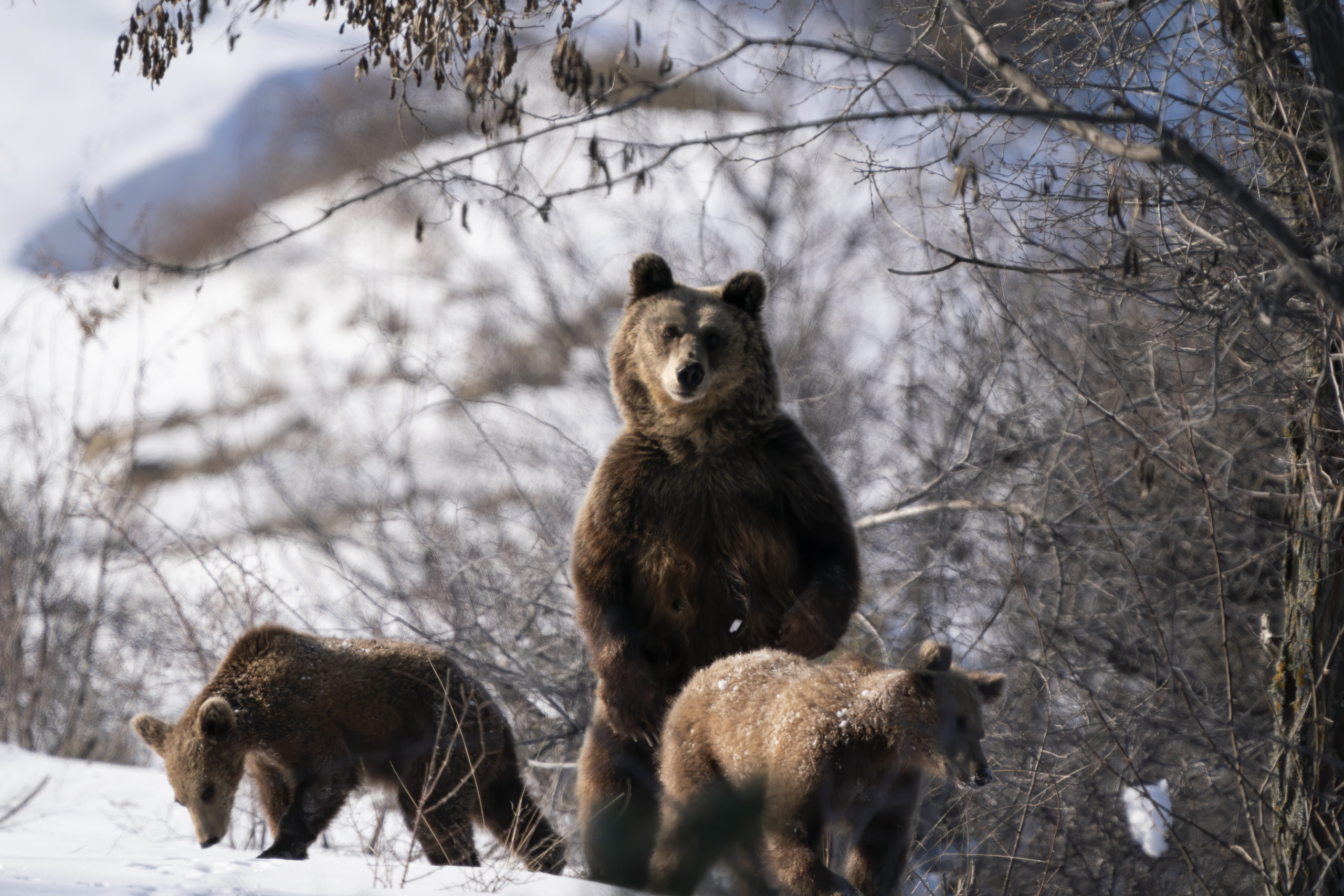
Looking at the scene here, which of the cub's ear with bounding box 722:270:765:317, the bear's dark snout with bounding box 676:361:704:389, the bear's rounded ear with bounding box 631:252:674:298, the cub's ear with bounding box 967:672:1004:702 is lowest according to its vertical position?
the cub's ear with bounding box 967:672:1004:702

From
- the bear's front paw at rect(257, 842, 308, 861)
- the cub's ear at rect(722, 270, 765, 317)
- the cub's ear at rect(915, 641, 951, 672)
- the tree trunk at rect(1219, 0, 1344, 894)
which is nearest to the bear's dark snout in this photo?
the cub's ear at rect(722, 270, 765, 317)

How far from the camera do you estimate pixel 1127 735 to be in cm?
451

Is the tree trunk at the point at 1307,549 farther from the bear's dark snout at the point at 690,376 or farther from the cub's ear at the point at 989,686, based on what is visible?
the bear's dark snout at the point at 690,376

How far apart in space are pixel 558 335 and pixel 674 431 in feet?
27.3

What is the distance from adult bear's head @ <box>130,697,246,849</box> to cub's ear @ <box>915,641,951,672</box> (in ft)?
8.94

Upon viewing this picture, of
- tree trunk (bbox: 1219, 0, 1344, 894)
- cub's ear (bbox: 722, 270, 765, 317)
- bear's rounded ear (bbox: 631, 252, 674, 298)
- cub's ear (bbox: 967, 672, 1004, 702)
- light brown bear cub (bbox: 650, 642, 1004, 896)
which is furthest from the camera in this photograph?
bear's rounded ear (bbox: 631, 252, 674, 298)

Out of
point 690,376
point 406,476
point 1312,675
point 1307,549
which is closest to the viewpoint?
point 690,376

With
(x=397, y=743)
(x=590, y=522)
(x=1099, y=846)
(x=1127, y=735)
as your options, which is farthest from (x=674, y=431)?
(x=1099, y=846)

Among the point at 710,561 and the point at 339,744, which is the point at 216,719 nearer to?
the point at 339,744

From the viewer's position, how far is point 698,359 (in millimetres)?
3930

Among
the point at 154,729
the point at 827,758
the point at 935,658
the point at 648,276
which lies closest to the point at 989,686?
the point at 935,658

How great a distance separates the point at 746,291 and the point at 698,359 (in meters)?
0.49

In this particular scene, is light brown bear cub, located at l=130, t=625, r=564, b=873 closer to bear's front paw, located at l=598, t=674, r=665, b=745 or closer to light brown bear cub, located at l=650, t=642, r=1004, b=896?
bear's front paw, located at l=598, t=674, r=665, b=745

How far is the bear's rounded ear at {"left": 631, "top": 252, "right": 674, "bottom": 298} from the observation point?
4375mm
